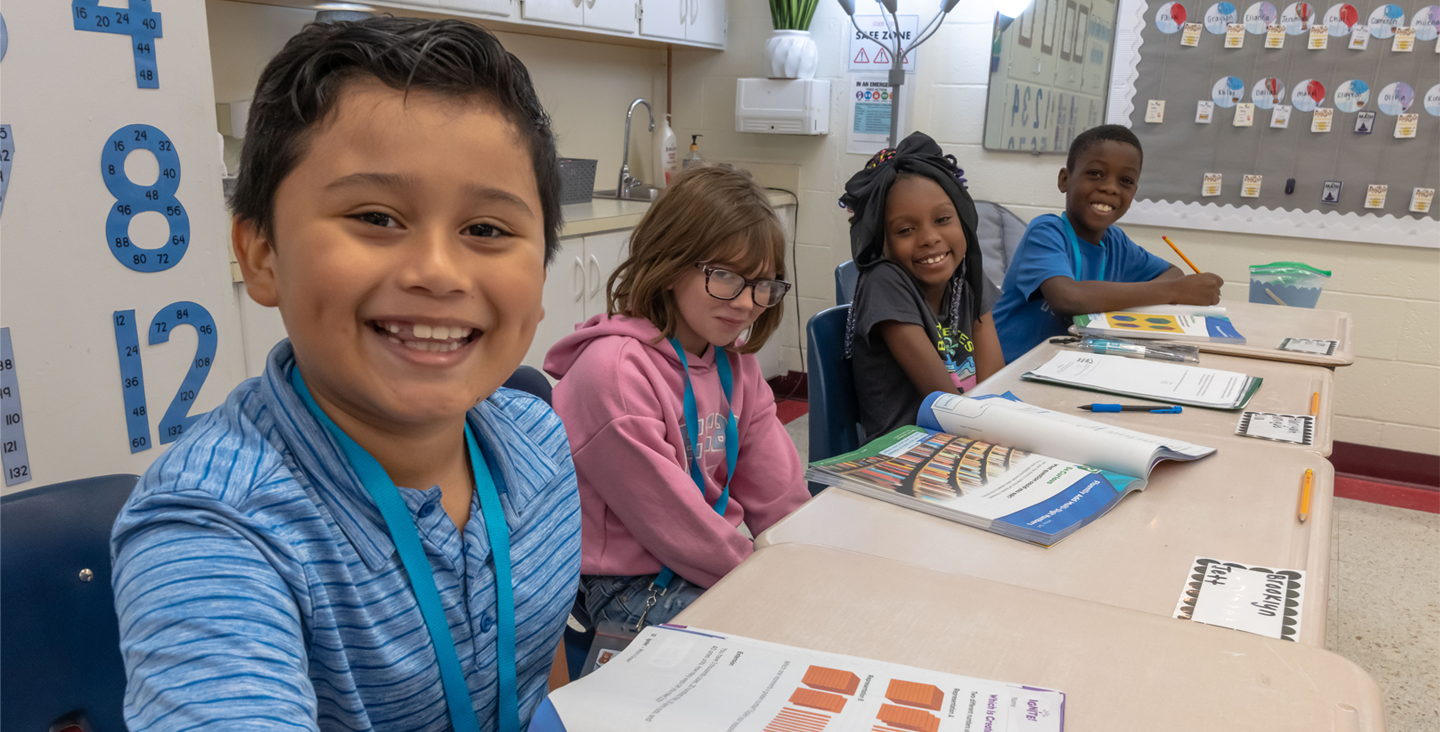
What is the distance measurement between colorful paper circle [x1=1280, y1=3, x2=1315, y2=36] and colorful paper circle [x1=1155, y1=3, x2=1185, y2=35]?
31cm

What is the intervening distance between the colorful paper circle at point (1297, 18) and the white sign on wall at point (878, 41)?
4.10 feet

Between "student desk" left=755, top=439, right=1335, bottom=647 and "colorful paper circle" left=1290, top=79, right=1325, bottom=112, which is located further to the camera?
"colorful paper circle" left=1290, top=79, right=1325, bottom=112

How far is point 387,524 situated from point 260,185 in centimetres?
26

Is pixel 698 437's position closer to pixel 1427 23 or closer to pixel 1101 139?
pixel 1101 139

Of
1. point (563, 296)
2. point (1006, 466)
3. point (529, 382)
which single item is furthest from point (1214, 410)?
point (563, 296)

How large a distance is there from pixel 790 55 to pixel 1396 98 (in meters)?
2.08

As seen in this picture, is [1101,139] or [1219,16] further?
[1219,16]

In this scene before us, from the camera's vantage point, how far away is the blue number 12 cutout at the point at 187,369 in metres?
1.44

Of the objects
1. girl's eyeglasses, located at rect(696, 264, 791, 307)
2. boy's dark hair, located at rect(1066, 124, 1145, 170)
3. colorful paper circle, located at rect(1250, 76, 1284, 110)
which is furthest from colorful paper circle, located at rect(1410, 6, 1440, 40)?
girl's eyeglasses, located at rect(696, 264, 791, 307)

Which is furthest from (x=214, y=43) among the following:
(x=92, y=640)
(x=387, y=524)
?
(x=387, y=524)

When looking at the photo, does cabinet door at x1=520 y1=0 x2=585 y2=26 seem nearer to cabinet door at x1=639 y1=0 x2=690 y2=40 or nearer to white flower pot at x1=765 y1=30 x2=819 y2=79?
cabinet door at x1=639 y1=0 x2=690 y2=40

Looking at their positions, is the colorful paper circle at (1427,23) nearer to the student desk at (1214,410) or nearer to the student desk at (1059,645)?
the student desk at (1214,410)

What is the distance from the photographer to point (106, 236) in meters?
1.38

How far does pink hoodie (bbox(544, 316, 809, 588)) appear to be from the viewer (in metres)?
1.22
